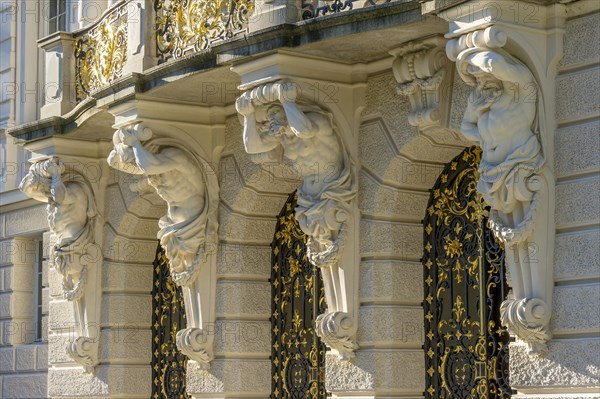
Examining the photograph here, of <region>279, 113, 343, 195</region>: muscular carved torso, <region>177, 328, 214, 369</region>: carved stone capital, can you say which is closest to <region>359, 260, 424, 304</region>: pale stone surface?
<region>279, 113, 343, 195</region>: muscular carved torso

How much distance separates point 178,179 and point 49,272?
4001 millimetres

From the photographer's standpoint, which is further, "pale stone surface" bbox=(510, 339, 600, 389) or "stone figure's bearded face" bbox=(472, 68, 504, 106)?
"stone figure's bearded face" bbox=(472, 68, 504, 106)

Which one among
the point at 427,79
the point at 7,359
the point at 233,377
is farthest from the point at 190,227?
the point at 7,359

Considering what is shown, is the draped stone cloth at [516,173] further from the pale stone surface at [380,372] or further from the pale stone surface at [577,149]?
the pale stone surface at [380,372]

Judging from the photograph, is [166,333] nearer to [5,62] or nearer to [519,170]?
[5,62]

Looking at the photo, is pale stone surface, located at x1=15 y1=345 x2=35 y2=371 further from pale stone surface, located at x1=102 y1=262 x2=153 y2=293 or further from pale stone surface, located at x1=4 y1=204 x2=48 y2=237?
pale stone surface, located at x1=102 y1=262 x2=153 y2=293

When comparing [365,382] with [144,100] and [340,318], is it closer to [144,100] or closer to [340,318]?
[340,318]

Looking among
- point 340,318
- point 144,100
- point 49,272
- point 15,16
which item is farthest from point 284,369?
point 15,16

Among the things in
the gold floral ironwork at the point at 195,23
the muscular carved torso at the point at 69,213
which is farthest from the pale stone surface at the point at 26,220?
the gold floral ironwork at the point at 195,23

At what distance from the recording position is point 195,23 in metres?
15.8

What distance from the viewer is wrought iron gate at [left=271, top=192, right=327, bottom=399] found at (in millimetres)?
16734

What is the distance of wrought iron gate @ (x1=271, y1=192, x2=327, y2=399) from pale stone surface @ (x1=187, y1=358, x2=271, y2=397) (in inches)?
5.1

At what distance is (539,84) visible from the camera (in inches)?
504

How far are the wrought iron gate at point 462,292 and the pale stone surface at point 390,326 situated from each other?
0.50ft
